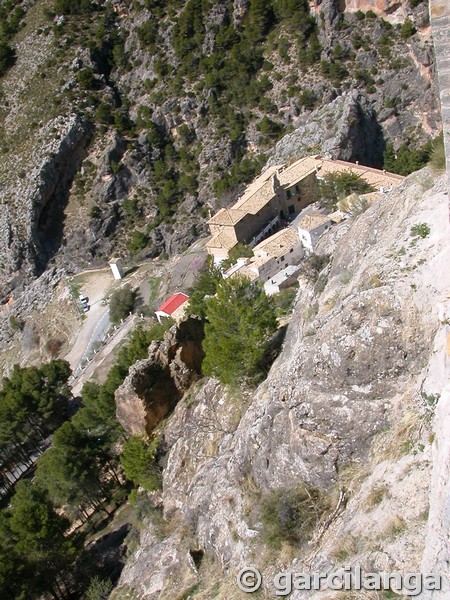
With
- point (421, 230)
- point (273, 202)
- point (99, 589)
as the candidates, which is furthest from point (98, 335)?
point (421, 230)

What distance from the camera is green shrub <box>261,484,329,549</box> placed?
13.5 m

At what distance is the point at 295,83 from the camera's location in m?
64.9

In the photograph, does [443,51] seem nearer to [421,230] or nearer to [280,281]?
[421,230]

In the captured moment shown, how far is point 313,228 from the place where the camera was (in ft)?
137

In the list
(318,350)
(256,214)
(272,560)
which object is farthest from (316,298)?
(256,214)

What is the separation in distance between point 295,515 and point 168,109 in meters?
65.3

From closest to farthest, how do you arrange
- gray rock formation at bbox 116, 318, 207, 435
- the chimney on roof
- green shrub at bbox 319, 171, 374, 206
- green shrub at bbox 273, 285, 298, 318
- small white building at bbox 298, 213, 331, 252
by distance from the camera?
1. gray rock formation at bbox 116, 318, 207, 435
2. green shrub at bbox 273, 285, 298, 318
3. small white building at bbox 298, 213, 331, 252
4. green shrub at bbox 319, 171, 374, 206
5. the chimney on roof

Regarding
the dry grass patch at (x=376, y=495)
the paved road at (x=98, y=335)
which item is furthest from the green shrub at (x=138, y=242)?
the dry grass patch at (x=376, y=495)

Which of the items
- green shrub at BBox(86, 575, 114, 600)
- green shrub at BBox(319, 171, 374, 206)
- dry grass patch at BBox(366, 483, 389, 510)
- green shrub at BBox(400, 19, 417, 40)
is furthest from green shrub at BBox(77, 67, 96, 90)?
dry grass patch at BBox(366, 483, 389, 510)

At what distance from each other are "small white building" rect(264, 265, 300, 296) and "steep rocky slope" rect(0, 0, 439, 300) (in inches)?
938

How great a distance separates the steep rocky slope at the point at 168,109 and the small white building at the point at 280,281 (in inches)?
938

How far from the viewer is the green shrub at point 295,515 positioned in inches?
531

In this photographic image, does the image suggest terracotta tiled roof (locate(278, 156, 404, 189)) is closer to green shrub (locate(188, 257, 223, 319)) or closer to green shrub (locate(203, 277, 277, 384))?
green shrub (locate(188, 257, 223, 319))

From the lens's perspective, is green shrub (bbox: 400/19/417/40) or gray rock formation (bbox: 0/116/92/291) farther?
gray rock formation (bbox: 0/116/92/291)
